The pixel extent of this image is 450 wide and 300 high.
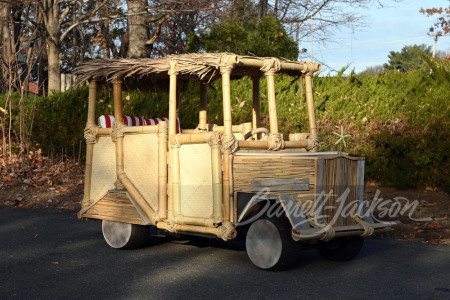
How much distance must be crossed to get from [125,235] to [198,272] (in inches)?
65.4

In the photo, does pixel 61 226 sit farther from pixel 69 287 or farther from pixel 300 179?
pixel 300 179

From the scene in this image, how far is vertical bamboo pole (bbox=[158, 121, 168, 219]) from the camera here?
23.0 feet

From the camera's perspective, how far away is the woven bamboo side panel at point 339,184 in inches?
245

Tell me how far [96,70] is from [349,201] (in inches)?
137

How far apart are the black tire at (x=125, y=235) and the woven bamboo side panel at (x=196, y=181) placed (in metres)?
0.89

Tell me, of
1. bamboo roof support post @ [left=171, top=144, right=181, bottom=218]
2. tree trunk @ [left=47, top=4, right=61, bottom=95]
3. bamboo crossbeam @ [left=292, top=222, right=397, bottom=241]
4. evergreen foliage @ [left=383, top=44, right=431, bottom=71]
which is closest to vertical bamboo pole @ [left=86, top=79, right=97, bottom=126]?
bamboo roof support post @ [left=171, top=144, right=181, bottom=218]

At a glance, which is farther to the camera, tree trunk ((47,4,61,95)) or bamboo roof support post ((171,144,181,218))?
tree trunk ((47,4,61,95))

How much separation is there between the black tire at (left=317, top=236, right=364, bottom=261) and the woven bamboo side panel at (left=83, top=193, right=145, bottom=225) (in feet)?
6.94

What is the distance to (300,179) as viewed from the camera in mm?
6168

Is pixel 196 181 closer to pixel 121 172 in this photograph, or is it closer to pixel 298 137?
pixel 121 172

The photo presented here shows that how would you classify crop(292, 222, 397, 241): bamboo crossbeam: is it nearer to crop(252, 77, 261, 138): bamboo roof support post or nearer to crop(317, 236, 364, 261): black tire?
crop(317, 236, 364, 261): black tire

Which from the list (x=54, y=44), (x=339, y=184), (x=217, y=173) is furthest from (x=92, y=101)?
(x=54, y=44)

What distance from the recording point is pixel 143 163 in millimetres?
7289

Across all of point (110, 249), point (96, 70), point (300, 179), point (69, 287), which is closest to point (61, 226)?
point (110, 249)
